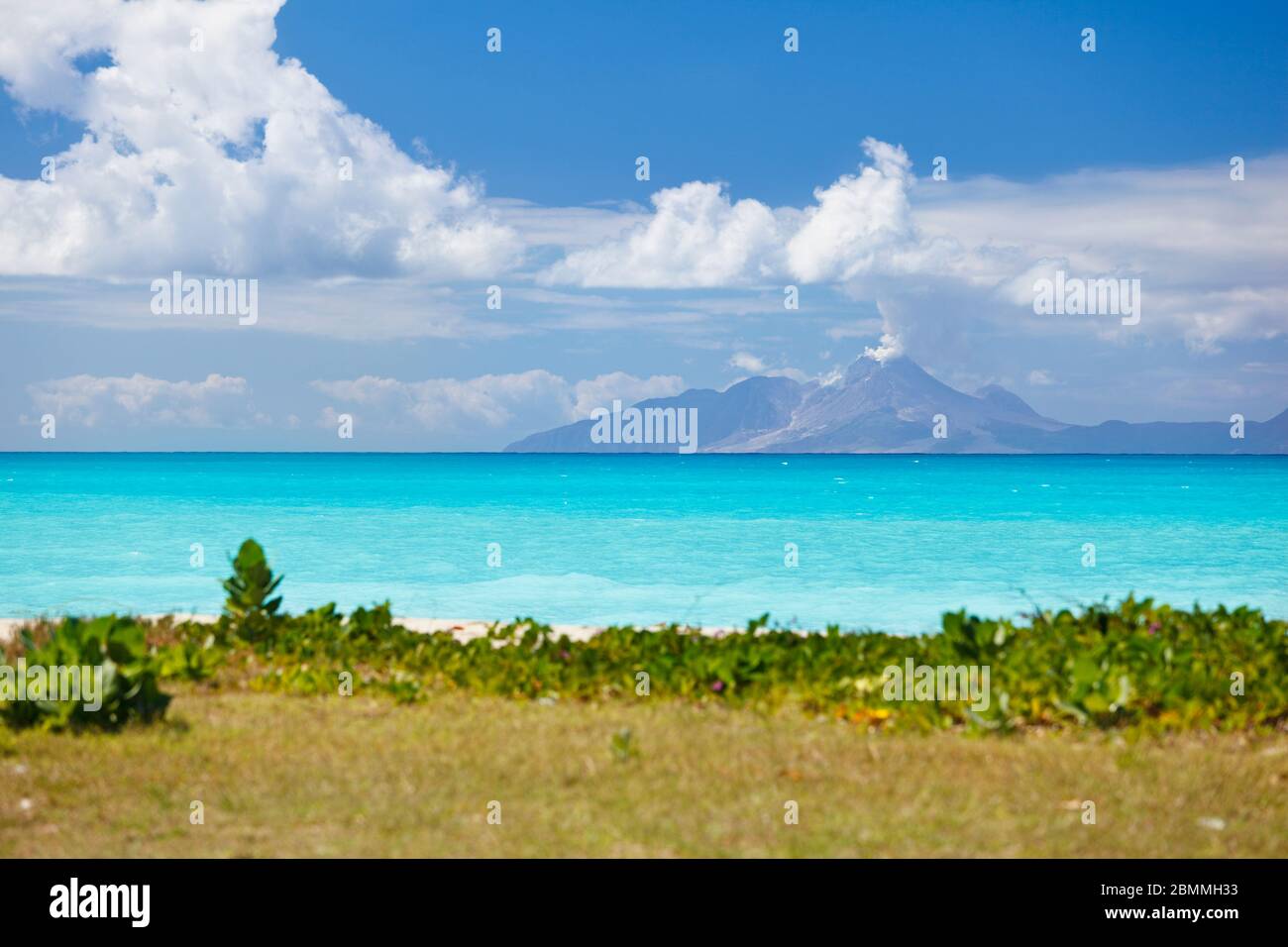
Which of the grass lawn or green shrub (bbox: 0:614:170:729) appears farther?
green shrub (bbox: 0:614:170:729)

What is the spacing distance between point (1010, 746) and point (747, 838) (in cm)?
313

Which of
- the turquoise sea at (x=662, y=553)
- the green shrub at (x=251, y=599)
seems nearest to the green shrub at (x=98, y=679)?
the green shrub at (x=251, y=599)

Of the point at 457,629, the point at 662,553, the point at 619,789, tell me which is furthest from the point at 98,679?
the point at 662,553

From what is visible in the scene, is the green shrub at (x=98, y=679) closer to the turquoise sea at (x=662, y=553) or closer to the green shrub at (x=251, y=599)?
the green shrub at (x=251, y=599)

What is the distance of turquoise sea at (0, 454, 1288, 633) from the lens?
28.2 meters

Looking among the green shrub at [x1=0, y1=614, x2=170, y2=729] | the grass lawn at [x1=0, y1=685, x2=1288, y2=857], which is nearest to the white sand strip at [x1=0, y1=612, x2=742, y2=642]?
the grass lawn at [x1=0, y1=685, x2=1288, y2=857]

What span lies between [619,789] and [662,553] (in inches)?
Result: 1279

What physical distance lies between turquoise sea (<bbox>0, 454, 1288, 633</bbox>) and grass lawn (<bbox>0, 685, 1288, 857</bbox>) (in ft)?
34.6

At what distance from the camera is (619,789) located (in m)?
7.72

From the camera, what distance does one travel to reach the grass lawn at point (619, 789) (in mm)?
6688

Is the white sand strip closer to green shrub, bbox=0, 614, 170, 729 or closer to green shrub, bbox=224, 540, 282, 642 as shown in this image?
green shrub, bbox=224, 540, 282, 642

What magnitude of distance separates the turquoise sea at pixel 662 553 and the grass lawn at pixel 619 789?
34.6 ft

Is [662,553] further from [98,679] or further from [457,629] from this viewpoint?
[98,679]
